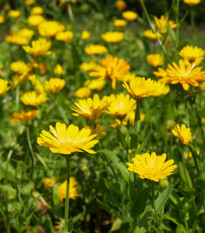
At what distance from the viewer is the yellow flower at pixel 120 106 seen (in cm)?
144

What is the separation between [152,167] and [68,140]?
266mm

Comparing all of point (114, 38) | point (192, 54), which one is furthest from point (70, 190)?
point (114, 38)

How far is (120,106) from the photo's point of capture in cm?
149

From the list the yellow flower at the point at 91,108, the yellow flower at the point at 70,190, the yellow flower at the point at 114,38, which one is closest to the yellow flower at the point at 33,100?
the yellow flower at the point at 70,190

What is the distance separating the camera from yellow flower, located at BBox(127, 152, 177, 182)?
105 cm

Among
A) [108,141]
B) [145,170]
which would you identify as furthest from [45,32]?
[145,170]

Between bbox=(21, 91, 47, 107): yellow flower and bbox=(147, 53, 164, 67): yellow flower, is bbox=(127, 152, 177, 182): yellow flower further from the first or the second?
bbox=(147, 53, 164, 67): yellow flower

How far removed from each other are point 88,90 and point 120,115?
27.3 inches

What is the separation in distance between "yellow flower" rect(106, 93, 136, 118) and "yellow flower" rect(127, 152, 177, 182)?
318mm

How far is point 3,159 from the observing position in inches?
74.5

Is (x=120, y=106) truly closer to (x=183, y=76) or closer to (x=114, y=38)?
(x=183, y=76)

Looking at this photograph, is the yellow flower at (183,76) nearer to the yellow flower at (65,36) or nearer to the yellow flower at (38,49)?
the yellow flower at (38,49)

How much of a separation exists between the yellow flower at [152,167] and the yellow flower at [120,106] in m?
0.32

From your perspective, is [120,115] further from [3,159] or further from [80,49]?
[80,49]
